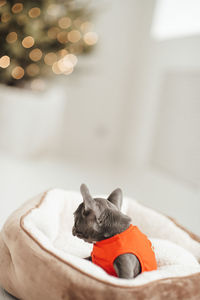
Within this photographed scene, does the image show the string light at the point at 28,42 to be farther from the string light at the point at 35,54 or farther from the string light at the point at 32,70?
the string light at the point at 32,70

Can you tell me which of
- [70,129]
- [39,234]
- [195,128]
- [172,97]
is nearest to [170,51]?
[172,97]

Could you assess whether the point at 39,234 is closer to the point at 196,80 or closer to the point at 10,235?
Result: the point at 10,235

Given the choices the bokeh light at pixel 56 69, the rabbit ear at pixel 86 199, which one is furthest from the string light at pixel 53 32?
the rabbit ear at pixel 86 199

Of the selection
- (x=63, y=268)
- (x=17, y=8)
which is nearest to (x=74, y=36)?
(x=17, y=8)

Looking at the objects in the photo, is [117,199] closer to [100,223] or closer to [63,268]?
[100,223]

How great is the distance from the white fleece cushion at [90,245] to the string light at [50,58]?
194 centimetres

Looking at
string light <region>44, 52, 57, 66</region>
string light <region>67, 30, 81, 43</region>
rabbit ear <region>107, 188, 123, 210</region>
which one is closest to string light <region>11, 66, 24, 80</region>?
string light <region>44, 52, 57, 66</region>

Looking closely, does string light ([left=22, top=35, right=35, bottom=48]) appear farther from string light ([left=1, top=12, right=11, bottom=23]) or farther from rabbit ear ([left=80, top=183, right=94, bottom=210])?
rabbit ear ([left=80, top=183, right=94, bottom=210])

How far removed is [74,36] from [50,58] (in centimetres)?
30

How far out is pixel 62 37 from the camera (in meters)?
3.01

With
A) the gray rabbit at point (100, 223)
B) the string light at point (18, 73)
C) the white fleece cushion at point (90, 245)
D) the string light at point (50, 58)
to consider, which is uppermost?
the string light at point (50, 58)

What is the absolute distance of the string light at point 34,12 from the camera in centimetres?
279

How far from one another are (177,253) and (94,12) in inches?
105

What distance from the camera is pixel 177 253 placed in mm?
1146
